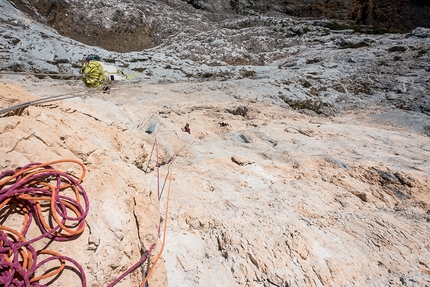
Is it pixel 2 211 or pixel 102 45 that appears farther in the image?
→ pixel 102 45

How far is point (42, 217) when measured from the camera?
2531 millimetres

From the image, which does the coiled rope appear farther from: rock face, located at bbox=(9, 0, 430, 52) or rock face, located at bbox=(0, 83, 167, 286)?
rock face, located at bbox=(9, 0, 430, 52)

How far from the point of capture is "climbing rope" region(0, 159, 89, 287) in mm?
2184

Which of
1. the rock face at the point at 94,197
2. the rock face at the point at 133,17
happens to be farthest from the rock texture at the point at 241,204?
the rock face at the point at 133,17

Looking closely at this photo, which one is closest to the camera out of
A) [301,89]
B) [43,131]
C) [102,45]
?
[43,131]

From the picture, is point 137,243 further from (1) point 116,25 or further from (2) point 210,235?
(1) point 116,25

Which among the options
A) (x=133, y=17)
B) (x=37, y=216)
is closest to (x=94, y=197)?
(x=37, y=216)

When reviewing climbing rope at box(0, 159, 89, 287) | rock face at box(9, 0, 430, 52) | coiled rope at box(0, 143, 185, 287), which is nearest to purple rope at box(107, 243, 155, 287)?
coiled rope at box(0, 143, 185, 287)

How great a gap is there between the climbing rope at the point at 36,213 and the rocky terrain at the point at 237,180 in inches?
4.5

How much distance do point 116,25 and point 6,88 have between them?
99.8 ft

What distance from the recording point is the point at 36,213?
2.57 metres

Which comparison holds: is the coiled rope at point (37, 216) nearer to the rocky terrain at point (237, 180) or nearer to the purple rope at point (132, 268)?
the purple rope at point (132, 268)

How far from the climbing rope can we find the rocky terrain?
4.5 inches

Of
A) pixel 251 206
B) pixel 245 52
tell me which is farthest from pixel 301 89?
pixel 251 206
